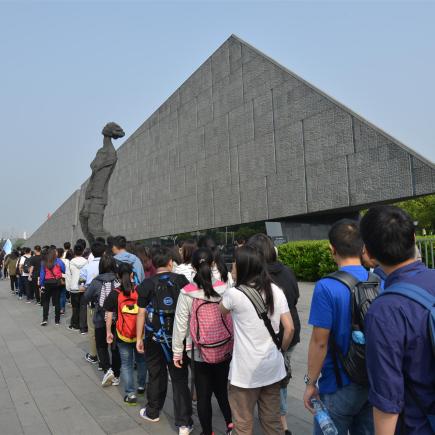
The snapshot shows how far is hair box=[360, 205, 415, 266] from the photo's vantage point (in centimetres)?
165

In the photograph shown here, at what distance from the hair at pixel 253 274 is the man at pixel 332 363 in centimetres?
66

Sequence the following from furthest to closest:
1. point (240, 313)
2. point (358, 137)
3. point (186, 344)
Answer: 1. point (358, 137)
2. point (186, 344)
3. point (240, 313)

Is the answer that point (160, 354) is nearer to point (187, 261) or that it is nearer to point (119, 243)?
point (187, 261)

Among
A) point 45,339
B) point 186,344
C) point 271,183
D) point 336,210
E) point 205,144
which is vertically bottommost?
point 45,339

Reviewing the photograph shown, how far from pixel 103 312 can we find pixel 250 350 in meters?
2.69

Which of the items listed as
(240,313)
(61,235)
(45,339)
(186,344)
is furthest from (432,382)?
(61,235)

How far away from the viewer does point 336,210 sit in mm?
13906

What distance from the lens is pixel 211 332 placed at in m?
3.24

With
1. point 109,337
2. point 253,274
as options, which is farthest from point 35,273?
point 253,274

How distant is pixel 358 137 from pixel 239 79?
22.8 ft

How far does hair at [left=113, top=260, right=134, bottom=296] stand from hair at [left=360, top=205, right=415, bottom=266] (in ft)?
10.1

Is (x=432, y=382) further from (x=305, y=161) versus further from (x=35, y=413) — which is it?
(x=305, y=161)

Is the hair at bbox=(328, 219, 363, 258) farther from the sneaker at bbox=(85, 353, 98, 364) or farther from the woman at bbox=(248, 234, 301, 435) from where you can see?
the sneaker at bbox=(85, 353, 98, 364)

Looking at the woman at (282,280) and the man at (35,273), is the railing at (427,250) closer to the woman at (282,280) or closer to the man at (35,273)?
the woman at (282,280)
